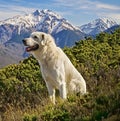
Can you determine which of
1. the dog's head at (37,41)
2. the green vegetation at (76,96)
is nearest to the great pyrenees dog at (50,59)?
the dog's head at (37,41)

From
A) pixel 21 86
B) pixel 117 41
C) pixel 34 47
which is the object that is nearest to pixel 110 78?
pixel 34 47

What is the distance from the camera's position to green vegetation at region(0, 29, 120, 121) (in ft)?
26.0

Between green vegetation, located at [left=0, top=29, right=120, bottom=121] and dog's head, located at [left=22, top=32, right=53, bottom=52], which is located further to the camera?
dog's head, located at [left=22, top=32, right=53, bottom=52]

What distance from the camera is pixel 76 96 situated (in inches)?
400

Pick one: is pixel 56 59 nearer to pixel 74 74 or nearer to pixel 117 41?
pixel 74 74

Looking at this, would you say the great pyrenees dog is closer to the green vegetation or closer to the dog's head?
the dog's head

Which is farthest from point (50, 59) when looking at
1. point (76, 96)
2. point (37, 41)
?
point (76, 96)

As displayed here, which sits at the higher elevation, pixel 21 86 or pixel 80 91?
pixel 80 91

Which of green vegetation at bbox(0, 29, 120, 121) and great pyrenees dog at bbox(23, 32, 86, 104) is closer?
green vegetation at bbox(0, 29, 120, 121)

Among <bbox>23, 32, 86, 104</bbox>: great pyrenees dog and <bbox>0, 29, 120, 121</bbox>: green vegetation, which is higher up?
<bbox>23, 32, 86, 104</bbox>: great pyrenees dog

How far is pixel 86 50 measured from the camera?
22.8m

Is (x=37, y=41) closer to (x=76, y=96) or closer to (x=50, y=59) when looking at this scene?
(x=50, y=59)

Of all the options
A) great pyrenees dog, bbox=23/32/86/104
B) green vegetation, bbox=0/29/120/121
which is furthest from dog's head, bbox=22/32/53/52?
green vegetation, bbox=0/29/120/121

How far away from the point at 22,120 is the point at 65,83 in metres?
2.41
